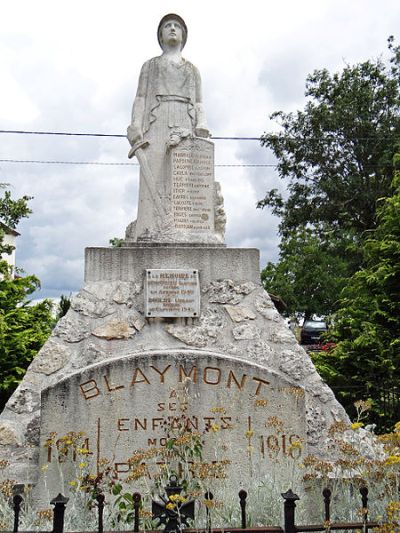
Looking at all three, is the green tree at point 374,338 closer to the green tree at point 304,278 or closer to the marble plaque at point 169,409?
the marble plaque at point 169,409

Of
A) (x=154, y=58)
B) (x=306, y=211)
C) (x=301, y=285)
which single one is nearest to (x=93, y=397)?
(x=154, y=58)

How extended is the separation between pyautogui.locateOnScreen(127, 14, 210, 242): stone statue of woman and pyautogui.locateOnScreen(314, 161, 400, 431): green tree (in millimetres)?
4121

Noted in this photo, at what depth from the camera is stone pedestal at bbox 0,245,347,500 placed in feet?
15.8

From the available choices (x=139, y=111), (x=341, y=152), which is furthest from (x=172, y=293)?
(x=341, y=152)

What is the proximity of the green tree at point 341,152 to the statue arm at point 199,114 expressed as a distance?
46.8 ft

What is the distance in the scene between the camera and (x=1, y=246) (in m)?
12.0

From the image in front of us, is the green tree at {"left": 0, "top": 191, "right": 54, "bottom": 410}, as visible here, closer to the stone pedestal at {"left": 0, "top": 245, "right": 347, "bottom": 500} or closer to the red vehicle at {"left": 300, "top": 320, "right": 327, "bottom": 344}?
the stone pedestal at {"left": 0, "top": 245, "right": 347, "bottom": 500}

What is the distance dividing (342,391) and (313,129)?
46.4 feet

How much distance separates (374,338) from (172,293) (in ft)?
14.5

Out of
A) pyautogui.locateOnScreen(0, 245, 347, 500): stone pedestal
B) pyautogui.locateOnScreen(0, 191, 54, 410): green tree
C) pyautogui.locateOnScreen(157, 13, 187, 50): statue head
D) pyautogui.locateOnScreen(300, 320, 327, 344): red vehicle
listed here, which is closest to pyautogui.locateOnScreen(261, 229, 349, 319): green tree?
pyautogui.locateOnScreen(300, 320, 327, 344): red vehicle

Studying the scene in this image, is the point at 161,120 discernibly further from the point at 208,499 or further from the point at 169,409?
the point at 208,499

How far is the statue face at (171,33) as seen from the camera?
23.1ft

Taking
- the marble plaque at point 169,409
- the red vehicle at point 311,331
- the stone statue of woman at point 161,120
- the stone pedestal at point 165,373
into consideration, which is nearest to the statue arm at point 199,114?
the stone statue of woman at point 161,120

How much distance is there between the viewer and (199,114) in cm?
687
